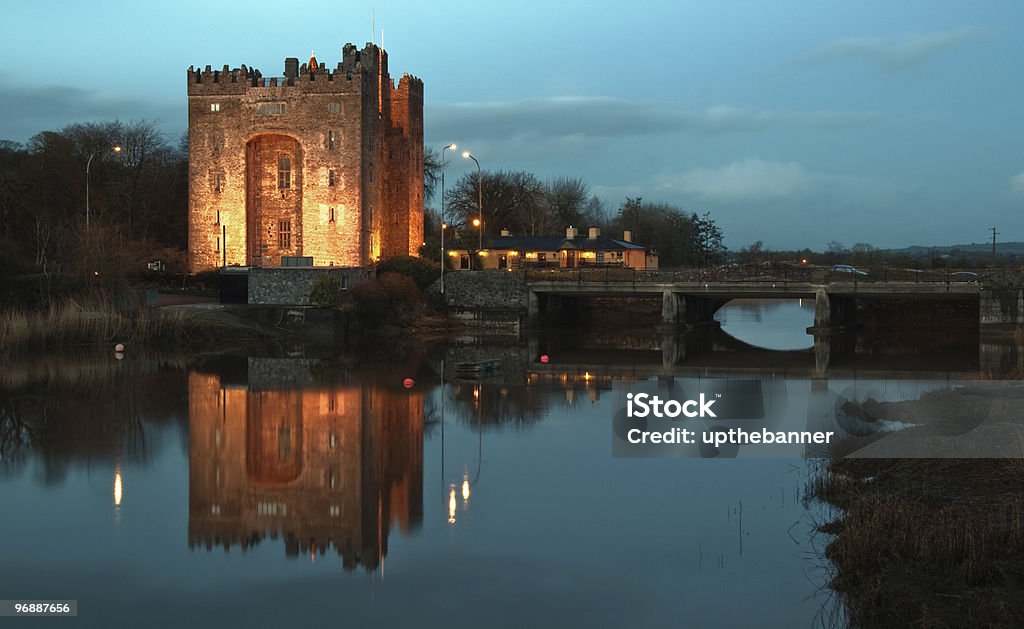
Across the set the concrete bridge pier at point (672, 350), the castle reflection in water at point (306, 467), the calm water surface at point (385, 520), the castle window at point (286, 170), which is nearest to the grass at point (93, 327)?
the castle reflection in water at point (306, 467)

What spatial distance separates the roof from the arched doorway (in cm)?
1570

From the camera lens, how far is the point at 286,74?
6303 centimetres

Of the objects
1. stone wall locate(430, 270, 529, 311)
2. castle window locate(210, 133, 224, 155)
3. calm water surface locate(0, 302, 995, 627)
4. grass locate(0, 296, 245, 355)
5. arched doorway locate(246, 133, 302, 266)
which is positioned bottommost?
calm water surface locate(0, 302, 995, 627)

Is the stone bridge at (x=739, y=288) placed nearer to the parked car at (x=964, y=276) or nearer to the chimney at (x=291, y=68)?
the parked car at (x=964, y=276)

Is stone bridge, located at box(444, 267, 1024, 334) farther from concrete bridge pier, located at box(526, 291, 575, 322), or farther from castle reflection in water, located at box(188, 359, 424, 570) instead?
castle reflection in water, located at box(188, 359, 424, 570)

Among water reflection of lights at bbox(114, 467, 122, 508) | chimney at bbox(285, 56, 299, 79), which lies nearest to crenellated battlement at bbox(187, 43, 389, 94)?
A: chimney at bbox(285, 56, 299, 79)

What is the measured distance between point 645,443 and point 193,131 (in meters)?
47.8

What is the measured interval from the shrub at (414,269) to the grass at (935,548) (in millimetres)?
46205

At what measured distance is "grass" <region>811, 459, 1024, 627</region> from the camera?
11.6 meters

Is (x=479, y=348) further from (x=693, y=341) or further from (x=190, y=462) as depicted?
(x=190, y=462)

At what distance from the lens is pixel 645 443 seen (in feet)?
76.8

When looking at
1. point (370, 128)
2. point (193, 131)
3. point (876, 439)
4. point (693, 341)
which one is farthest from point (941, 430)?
point (193, 131)

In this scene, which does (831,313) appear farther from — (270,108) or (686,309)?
(270,108)

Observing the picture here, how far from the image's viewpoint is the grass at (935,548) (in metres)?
11.6
